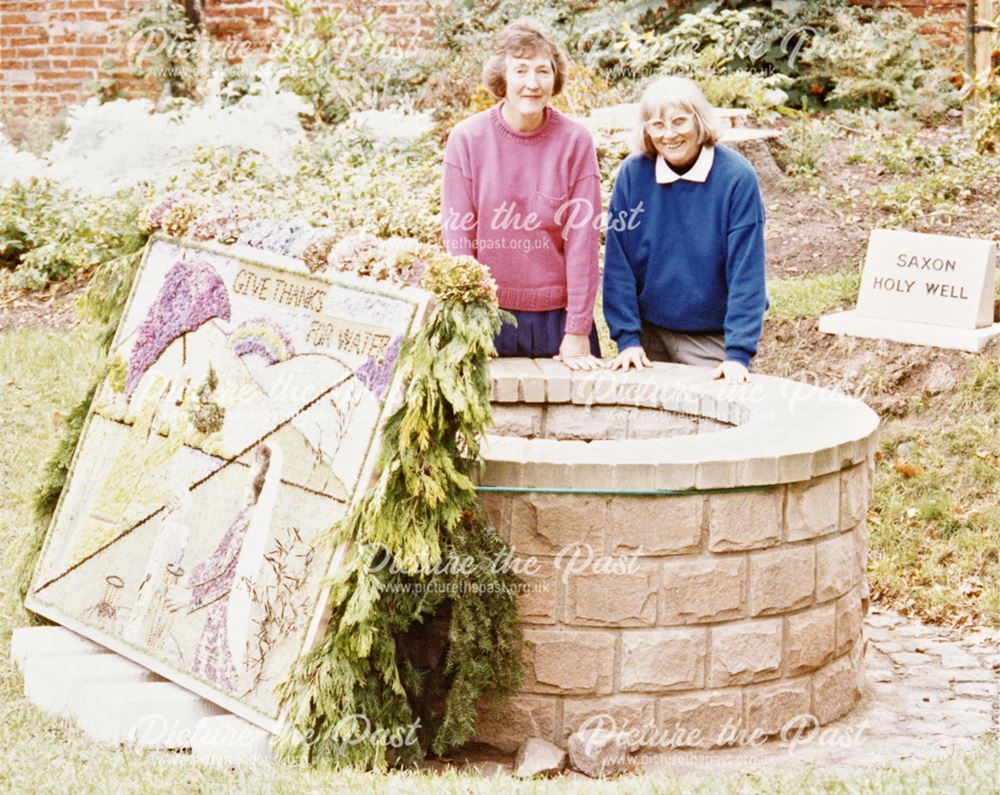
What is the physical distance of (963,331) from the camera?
722 centimetres

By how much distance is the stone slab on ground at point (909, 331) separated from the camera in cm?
714

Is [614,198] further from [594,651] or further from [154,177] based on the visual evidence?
[154,177]

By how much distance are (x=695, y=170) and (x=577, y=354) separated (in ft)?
2.36

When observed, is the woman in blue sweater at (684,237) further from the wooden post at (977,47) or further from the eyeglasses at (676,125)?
the wooden post at (977,47)

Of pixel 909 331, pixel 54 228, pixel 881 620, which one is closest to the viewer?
pixel 881 620

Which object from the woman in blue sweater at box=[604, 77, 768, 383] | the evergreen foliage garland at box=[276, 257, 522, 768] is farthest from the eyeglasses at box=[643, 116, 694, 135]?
the evergreen foliage garland at box=[276, 257, 522, 768]

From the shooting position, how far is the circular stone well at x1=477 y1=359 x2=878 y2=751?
3939 millimetres

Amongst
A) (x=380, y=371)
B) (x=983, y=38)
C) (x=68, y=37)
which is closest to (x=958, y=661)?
(x=380, y=371)

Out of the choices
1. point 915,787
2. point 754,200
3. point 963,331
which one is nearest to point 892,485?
point 963,331

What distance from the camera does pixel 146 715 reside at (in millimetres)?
4043

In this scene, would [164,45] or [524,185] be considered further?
[164,45]

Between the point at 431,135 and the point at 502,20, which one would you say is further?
the point at 502,20

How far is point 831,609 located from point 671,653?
23.1 inches

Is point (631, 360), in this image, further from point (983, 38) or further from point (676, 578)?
point (983, 38)
